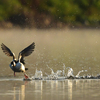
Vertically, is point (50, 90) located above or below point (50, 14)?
below

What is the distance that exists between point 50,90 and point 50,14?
4567 cm

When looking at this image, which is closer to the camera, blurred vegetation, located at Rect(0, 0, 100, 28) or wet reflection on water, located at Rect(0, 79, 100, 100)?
wet reflection on water, located at Rect(0, 79, 100, 100)

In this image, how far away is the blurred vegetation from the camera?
56000 mm

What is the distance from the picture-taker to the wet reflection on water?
1026cm

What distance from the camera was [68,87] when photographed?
11.7m

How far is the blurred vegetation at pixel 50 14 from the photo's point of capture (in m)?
56.0

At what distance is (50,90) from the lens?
1121cm

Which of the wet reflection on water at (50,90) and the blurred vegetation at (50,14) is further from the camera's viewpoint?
the blurred vegetation at (50,14)

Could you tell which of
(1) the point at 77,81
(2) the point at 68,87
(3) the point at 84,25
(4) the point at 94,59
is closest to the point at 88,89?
(2) the point at 68,87

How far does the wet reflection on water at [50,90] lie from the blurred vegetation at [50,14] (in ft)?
137

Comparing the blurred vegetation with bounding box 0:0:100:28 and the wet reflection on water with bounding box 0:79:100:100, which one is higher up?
the blurred vegetation with bounding box 0:0:100:28

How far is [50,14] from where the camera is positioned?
56656 millimetres

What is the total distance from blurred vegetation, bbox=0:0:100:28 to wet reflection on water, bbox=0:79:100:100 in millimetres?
41899

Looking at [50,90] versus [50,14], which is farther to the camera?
[50,14]
